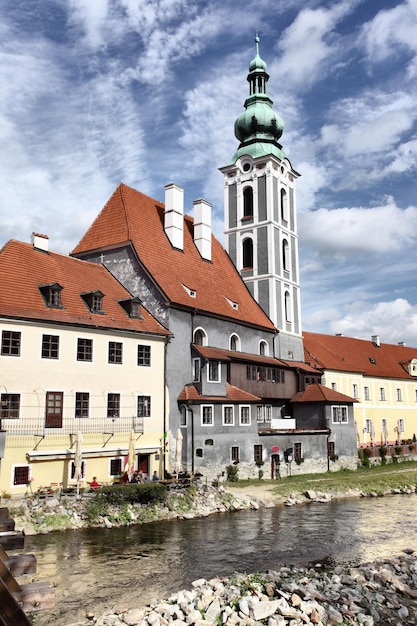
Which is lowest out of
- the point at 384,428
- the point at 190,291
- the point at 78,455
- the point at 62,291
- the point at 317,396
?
the point at 78,455

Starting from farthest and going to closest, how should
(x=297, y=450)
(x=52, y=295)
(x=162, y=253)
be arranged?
(x=297, y=450), (x=162, y=253), (x=52, y=295)

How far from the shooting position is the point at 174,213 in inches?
1497

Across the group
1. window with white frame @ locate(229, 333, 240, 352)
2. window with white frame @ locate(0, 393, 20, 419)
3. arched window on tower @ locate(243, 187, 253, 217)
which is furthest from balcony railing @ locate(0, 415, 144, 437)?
arched window on tower @ locate(243, 187, 253, 217)

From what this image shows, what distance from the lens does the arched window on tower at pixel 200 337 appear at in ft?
115

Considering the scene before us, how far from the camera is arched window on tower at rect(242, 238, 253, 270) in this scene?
46062mm

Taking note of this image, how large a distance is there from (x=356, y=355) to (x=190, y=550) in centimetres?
4081

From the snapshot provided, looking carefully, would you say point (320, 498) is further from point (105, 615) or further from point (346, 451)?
point (105, 615)

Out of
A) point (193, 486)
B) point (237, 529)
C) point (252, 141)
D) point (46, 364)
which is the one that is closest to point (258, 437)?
point (193, 486)

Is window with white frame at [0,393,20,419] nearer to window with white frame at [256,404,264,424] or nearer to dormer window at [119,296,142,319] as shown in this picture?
dormer window at [119,296,142,319]

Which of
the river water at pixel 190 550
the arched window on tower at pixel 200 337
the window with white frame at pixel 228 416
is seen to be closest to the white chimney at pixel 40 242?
the arched window on tower at pixel 200 337

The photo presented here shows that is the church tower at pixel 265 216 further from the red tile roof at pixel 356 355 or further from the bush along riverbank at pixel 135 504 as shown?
the bush along riverbank at pixel 135 504

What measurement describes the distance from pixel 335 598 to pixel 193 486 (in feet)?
45.4

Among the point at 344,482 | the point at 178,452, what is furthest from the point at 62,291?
the point at 344,482

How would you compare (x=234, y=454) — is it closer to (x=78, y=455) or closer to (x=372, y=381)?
(x=78, y=455)
